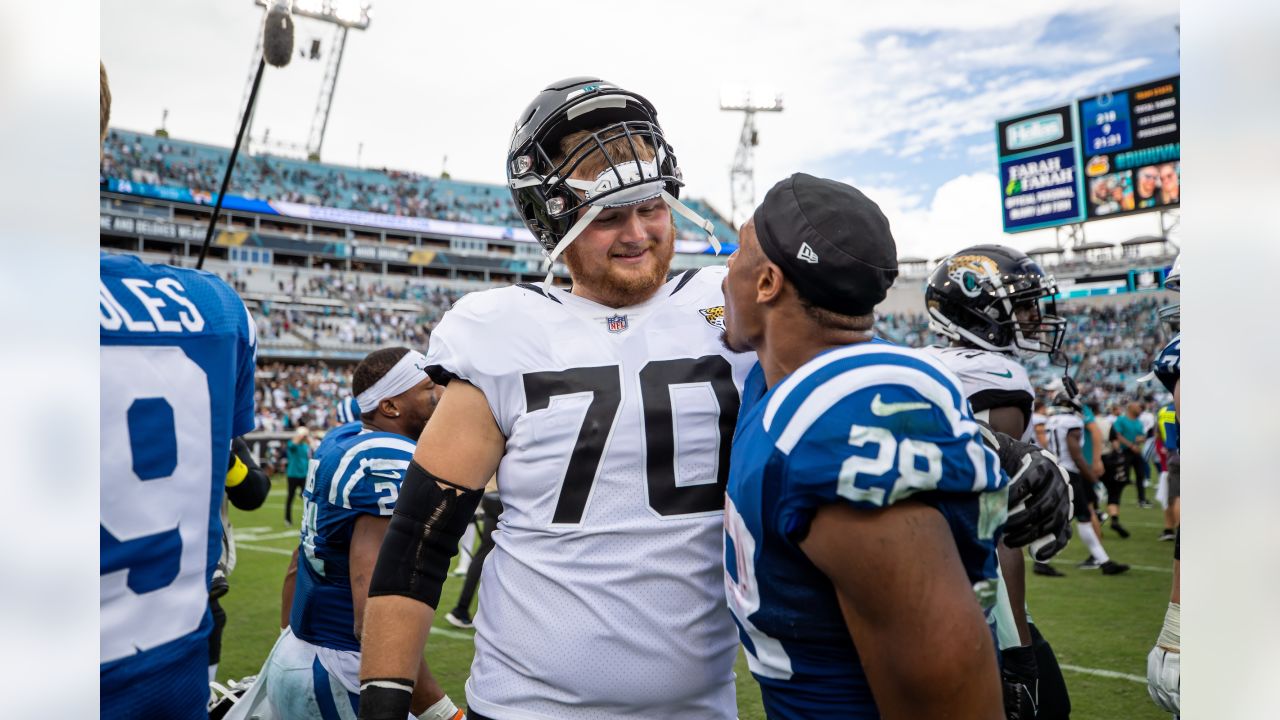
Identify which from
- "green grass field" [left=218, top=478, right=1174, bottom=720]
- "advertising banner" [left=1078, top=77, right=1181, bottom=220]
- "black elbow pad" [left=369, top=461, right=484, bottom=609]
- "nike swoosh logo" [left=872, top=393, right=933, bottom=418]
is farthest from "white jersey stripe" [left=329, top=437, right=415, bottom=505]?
"advertising banner" [left=1078, top=77, right=1181, bottom=220]

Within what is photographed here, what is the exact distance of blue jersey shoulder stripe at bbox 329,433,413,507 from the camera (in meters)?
3.06

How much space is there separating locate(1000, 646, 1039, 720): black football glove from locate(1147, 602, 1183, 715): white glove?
475 millimetres

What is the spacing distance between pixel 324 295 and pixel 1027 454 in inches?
1631

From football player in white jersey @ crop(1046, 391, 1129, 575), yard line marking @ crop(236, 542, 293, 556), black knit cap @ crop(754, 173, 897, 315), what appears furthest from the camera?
yard line marking @ crop(236, 542, 293, 556)

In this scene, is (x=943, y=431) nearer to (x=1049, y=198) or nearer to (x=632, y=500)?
(x=632, y=500)

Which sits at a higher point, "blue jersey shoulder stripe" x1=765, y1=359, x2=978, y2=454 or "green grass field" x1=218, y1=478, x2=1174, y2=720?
"blue jersey shoulder stripe" x1=765, y1=359, x2=978, y2=454

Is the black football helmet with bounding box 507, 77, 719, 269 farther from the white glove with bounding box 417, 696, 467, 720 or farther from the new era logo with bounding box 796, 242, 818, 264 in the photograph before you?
the white glove with bounding box 417, 696, 467, 720

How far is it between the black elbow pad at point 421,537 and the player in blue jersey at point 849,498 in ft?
2.05

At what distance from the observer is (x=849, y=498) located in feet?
4.09

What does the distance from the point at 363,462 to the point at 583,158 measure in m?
1.55

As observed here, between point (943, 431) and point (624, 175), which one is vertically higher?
point (624, 175)

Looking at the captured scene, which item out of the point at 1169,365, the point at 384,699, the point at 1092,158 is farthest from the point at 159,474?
the point at 1092,158

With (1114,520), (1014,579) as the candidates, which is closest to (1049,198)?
(1114,520)
